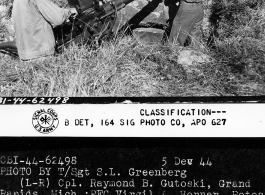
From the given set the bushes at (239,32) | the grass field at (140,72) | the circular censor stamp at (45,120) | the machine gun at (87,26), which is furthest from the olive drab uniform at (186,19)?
the circular censor stamp at (45,120)

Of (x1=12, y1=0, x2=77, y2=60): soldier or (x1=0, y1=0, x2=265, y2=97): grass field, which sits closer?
(x1=0, y1=0, x2=265, y2=97): grass field

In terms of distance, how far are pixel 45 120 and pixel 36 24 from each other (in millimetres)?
3194

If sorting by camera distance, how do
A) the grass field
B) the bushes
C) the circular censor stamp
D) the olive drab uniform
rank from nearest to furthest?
the circular censor stamp → the grass field → the bushes → the olive drab uniform

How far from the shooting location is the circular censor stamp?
247 cm

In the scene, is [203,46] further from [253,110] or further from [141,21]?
[253,110]

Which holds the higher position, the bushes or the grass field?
the bushes

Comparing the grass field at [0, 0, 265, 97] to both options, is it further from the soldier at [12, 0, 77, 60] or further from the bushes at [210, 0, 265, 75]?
the soldier at [12, 0, 77, 60]

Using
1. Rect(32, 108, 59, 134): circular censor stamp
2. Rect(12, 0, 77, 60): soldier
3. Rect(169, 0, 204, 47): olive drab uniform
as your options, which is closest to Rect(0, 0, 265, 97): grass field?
Rect(12, 0, 77, 60): soldier

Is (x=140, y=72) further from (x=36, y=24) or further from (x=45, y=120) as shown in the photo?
(x=45, y=120)

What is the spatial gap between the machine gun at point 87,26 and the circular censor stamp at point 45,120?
310 centimetres

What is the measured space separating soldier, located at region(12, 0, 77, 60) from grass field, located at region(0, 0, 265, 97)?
0.23 metres

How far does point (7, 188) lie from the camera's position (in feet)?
8.61

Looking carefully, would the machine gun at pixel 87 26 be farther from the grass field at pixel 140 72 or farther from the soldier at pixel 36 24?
the grass field at pixel 140 72

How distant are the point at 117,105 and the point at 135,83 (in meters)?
2.18
